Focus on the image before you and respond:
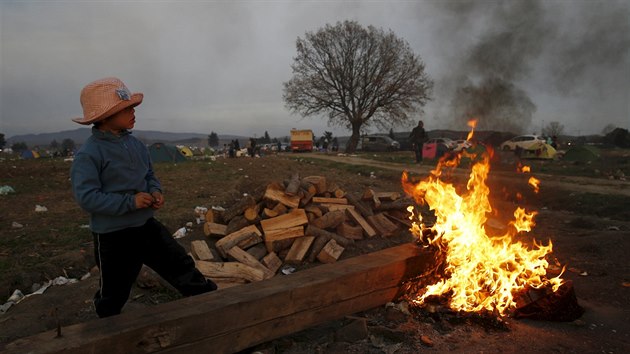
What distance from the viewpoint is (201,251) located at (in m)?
4.94

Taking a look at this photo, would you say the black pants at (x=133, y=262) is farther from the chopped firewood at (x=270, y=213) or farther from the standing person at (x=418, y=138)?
the standing person at (x=418, y=138)

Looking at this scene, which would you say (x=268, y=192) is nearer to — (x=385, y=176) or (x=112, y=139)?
(x=112, y=139)

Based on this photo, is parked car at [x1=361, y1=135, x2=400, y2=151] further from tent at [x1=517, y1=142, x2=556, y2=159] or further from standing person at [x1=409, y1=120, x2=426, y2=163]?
standing person at [x1=409, y1=120, x2=426, y2=163]

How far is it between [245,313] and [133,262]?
94cm

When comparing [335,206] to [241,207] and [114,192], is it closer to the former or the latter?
[241,207]

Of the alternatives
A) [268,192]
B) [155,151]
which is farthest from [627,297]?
[155,151]

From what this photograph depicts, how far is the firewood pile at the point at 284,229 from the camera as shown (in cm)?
486

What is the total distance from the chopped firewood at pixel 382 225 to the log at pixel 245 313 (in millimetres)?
2293

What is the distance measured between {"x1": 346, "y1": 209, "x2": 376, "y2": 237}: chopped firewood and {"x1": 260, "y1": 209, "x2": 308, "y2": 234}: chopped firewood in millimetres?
865

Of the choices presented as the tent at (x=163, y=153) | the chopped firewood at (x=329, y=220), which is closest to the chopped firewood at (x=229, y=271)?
the chopped firewood at (x=329, y=220)

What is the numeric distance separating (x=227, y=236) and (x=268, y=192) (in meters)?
0.85

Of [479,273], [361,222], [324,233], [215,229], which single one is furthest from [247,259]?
[479,273]

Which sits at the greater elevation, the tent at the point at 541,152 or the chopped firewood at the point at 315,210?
the tent at the point at 541,152

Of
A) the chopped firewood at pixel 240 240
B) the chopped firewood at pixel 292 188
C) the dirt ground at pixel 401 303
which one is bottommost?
the dirt ground at pixel 401 303
